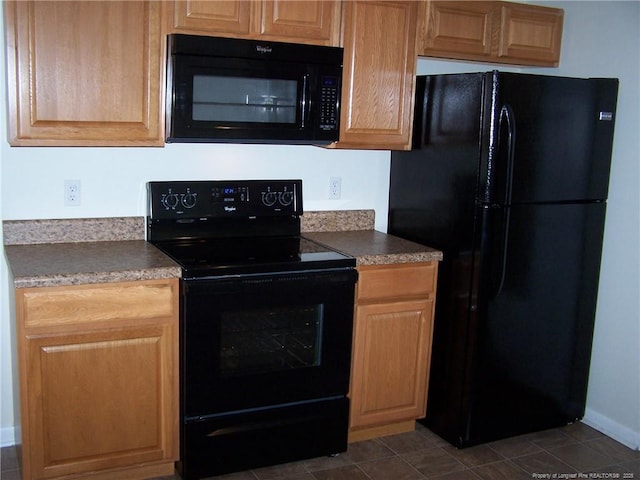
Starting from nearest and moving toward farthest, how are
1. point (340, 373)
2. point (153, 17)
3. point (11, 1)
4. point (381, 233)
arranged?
point (11, 1), point (153, 17), point (340, 373), point (381, 233)

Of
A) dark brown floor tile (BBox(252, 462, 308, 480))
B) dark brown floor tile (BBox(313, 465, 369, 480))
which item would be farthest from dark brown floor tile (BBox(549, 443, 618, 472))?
dark brown floor tile (BBox(252, 462, 308, 480))

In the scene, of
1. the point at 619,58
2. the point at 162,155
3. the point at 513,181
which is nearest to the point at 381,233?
the point at 513,181

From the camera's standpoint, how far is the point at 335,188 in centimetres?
335

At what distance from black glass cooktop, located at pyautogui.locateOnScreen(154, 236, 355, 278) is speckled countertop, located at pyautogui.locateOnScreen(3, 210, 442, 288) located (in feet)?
0.22

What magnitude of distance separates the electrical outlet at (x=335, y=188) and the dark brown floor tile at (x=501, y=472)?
1364mm

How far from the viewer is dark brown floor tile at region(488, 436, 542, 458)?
3.03m

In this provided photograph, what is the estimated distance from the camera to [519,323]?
119 inches

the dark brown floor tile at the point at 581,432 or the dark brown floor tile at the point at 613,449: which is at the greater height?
the dark brown floor tile at the point at 581,432

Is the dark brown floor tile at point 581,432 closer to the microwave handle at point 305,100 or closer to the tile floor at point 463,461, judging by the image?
the tile floor at point 463,461

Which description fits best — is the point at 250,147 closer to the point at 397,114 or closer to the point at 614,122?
the point at 397,114

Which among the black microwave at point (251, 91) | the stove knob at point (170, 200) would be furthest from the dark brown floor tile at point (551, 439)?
the stove knob at point (170, 200)

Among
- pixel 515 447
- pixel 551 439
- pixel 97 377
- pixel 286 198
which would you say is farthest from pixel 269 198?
pixel 551 439

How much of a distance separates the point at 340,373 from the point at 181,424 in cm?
66

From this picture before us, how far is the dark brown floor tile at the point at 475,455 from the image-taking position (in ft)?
9.65
